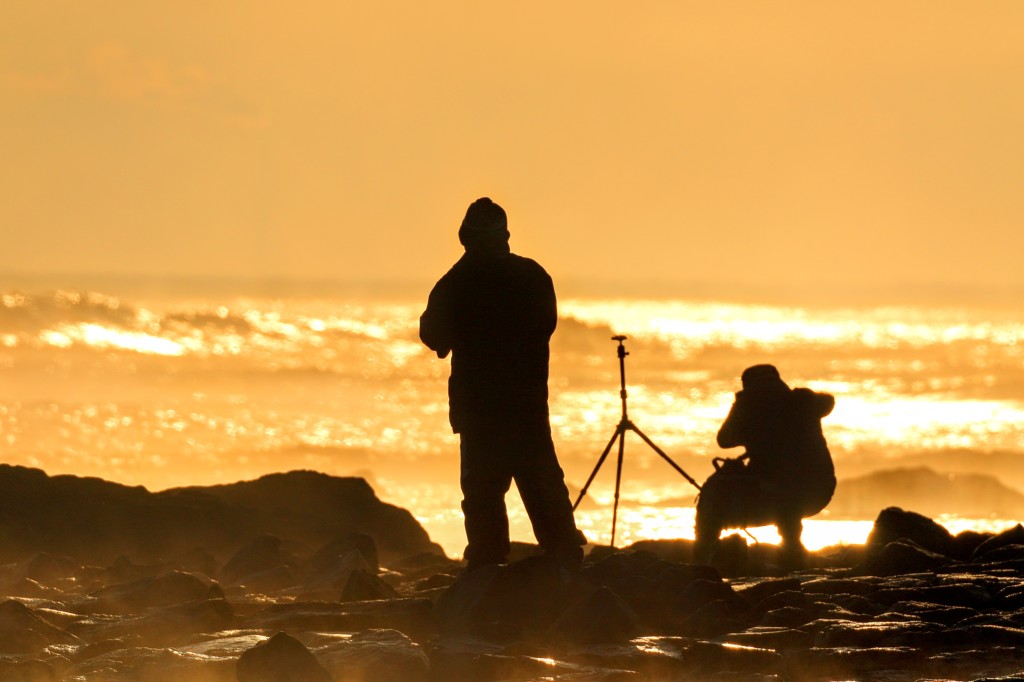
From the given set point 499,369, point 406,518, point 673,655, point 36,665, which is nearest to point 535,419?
point 499,369

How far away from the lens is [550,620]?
49.6ft

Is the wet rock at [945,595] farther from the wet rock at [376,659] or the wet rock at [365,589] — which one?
the wet rock at [376,659]

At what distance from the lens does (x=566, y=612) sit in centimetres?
1489

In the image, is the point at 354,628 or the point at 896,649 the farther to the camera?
the point at 354,628

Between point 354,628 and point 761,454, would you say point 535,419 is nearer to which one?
point 354,628

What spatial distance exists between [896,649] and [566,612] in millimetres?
2820

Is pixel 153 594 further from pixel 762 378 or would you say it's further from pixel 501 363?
pixel 762 378

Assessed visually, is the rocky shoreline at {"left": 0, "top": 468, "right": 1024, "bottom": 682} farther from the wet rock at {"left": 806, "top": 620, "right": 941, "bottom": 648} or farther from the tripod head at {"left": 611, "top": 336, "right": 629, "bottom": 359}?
the tripod head at {"left": 611, "top": 336, "right": 629, "bottom": 359}

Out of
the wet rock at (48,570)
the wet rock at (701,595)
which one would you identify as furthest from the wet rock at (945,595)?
the wet rock at (48,570)

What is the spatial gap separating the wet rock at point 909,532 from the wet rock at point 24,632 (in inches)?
354

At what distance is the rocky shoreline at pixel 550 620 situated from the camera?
13023 millimetres

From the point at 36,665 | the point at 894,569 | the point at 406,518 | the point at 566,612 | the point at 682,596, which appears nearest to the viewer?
the point at 36,665

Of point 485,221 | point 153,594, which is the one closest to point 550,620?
point 485,221

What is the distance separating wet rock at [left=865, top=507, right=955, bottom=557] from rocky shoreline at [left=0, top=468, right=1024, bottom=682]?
0.08 feet
